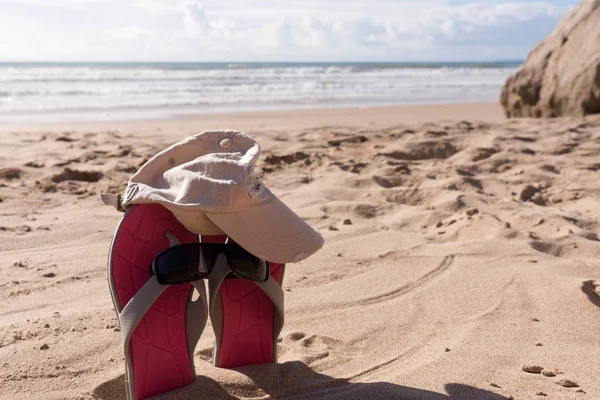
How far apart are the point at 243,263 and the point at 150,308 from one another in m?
0.29

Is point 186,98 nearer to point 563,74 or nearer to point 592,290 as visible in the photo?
point 563,74

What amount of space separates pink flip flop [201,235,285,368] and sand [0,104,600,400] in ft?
0.20

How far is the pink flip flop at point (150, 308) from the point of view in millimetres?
1733

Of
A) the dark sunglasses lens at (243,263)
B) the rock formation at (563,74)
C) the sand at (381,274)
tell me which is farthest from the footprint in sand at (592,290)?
the rock formation at (563,74)

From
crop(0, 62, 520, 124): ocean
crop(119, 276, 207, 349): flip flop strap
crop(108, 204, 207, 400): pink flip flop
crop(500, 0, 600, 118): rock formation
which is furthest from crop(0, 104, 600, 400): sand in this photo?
crop(0, 62, 520, 124): ocean

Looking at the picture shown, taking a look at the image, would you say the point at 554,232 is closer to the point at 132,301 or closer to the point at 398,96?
the point at 132,301

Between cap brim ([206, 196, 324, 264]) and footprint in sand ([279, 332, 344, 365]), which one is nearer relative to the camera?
cap brim ([206, 196, 324, 264])

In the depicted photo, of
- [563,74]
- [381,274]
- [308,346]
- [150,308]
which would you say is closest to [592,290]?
[381,274]

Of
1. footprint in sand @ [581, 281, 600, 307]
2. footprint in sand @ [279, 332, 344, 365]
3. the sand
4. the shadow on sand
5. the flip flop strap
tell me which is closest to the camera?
the flip flop strap

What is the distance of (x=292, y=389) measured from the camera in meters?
1.85

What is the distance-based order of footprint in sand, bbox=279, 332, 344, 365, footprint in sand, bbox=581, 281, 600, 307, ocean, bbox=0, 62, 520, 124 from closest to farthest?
footprint in sand, bbox=279, 332, 344, 365, footprint in sand, bbox=581, 281, 600, 307, ocean, bbox=0, 62, 520, 124

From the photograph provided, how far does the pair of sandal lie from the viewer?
174 cm

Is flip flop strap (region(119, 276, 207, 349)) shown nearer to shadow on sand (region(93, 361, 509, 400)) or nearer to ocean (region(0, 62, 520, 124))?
shadow on sand (region(93, 361, 509, 400))

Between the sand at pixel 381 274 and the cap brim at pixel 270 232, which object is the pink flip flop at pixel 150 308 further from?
the cap brim at pixel 270 232
